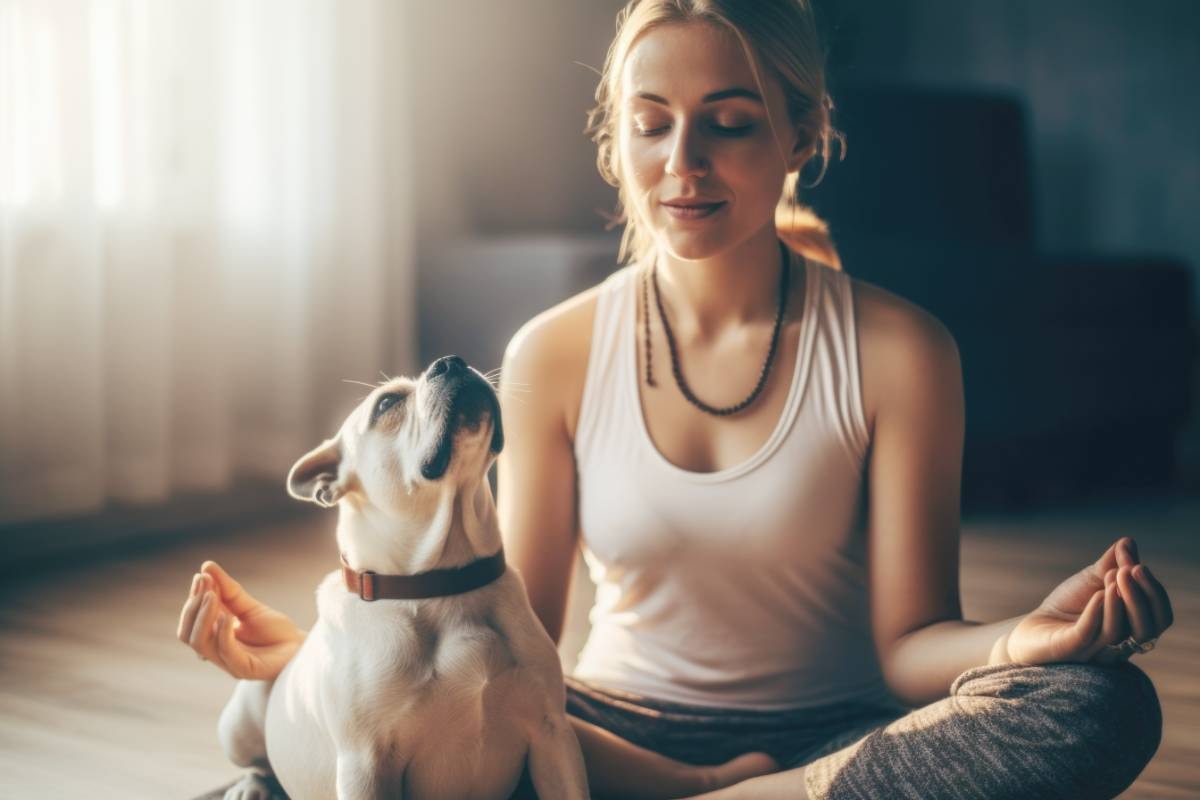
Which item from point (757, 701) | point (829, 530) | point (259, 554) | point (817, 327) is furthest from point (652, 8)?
point (259, 554)

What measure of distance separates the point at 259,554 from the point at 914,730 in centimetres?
173

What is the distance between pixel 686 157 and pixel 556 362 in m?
0.26

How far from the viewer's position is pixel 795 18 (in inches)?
47.4

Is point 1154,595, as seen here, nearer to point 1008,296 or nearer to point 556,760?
point 556,760

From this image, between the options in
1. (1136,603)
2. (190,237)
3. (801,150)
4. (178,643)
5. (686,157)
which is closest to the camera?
(1136,603)

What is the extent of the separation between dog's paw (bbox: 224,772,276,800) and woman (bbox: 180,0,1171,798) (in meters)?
0.15

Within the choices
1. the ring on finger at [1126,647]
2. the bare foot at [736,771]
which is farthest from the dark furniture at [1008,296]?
the ring on finger at [1126,647]

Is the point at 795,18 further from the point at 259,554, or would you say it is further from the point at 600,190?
the point at 600,190

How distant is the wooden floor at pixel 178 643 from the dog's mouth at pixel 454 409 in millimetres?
621

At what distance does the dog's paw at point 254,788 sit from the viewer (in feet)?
3.85

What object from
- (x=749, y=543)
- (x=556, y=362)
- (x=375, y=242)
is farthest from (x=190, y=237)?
(x=749, y=543)

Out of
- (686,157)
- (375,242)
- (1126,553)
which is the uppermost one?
(686,157)

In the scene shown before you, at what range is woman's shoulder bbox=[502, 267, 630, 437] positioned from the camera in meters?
1.28

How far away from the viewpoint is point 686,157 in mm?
1137
